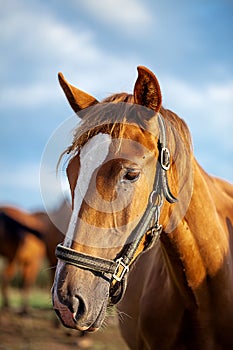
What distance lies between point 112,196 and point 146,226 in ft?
0.94

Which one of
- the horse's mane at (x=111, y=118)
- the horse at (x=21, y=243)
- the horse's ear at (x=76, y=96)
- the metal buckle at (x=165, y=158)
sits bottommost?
the horse at (x=21, y=243)

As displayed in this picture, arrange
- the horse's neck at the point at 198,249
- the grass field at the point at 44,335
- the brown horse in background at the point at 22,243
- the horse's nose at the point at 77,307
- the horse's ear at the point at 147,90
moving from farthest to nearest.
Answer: the brown horse in background at the point at 22,243 → the grass field at the point at 44,335 → the horse's neck at the point at 198,249 → the horse's ear at the point at 147,90 → the horse's nose at the point at 77,307

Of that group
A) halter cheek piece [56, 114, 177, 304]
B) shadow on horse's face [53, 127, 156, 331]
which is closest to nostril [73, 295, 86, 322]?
shadow on horse's face [53, 127, 156, 331]

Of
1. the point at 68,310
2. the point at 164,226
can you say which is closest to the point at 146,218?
the point at 164,226

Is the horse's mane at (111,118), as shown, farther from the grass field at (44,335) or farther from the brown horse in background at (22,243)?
the brown horse in background at (22,243)

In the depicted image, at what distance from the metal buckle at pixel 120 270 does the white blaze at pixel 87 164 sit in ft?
0.93

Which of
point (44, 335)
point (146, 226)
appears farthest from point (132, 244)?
point (44, 335)

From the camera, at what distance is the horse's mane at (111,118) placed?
2.75m

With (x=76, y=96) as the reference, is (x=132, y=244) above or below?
below

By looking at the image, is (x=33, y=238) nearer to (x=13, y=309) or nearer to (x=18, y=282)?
(x=13, y=309)

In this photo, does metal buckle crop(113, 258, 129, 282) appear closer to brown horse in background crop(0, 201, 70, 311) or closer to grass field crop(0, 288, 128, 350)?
grass field crop(0, 288, 128, 350)

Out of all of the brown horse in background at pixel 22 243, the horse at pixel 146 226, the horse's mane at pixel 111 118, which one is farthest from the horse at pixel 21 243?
the horse's mane at pixel 111 118

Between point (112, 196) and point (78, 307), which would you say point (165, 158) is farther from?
point (78, 307)

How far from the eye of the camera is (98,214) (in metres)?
2.56
